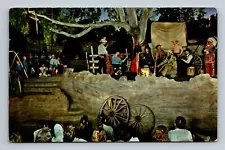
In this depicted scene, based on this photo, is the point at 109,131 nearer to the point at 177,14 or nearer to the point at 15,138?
the point at 15,138

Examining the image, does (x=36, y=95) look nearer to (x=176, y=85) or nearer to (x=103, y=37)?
(x=103, y=37)

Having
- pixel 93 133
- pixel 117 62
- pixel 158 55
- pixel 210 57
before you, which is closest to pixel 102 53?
pixel 117 62

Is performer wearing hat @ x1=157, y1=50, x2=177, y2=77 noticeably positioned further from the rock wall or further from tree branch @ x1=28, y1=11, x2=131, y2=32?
tree branch @ x1=28, y1=11, x2=131, y2=32

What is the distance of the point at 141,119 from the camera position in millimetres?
1730

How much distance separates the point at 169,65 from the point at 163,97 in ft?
0.44

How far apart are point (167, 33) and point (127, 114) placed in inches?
14.7

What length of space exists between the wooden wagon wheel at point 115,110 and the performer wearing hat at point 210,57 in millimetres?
370

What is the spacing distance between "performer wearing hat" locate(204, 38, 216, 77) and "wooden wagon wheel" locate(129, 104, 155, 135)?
297mm

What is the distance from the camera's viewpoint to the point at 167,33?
173 cm

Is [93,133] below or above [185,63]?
below

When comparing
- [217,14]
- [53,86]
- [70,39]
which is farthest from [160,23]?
[53,86]

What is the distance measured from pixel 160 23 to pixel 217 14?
0.24 metres

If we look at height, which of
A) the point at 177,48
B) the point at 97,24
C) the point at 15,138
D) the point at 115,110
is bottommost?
the point at 15,138

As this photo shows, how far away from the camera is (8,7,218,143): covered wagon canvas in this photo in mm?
1727
